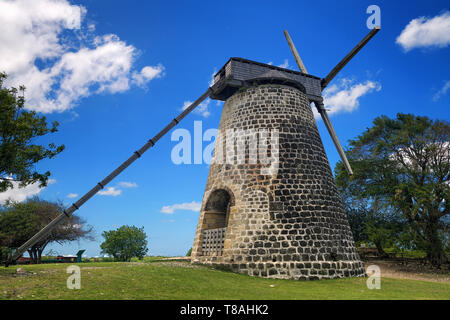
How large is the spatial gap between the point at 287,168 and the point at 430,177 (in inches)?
475

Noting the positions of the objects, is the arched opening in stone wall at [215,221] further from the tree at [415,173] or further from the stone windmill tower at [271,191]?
the tree at [415,173]

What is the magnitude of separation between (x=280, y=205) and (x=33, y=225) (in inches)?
860

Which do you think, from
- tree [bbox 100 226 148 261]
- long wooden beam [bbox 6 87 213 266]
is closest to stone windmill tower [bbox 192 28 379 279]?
long wooden beam [bbox 6 87 213 266]

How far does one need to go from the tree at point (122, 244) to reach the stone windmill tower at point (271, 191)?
49.5 ft

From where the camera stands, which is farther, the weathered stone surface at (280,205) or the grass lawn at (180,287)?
the weathered stone surface at (280,205)

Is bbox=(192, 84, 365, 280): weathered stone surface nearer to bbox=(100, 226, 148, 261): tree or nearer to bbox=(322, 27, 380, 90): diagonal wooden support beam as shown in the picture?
bbox=(322, 27, 380, 90): diagonal wooden support beam

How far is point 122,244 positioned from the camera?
27.3m

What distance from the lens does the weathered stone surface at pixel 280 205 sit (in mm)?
11688

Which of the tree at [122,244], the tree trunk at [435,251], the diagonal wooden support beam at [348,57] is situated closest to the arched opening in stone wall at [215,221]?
the diagonal wooden support beam at [348,57]

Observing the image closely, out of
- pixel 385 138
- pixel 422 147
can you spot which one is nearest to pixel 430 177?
pixel 422 147

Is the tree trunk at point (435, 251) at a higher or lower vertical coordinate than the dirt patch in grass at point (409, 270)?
higher

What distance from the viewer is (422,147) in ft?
63.4

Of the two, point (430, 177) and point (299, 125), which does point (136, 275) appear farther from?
point (430, 177)

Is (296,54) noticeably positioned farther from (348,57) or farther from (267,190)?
(267,190)
